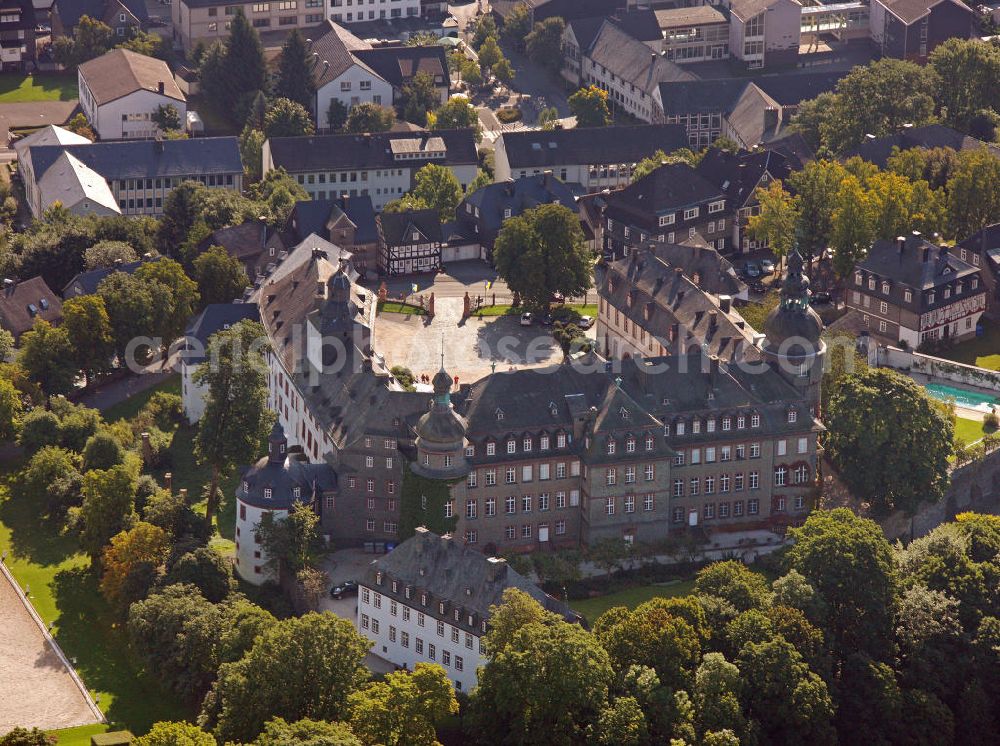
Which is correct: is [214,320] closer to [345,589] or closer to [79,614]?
[79,614]

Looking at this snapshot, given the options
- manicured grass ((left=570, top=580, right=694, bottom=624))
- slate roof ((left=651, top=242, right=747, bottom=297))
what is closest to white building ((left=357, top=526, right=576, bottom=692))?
manicured grass ((left=570, top=580, right=694, bottom=624))

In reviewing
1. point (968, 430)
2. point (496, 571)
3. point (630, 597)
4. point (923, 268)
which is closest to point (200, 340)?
point (630, 597)

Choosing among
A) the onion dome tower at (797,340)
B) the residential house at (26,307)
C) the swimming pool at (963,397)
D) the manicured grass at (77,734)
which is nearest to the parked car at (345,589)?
the manicured grass at (77,734)

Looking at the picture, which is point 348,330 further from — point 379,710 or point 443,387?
point 379,710

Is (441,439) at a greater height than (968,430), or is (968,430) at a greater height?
(441,439)

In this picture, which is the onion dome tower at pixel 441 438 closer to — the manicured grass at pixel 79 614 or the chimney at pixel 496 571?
the chimney at pixel 496 571
